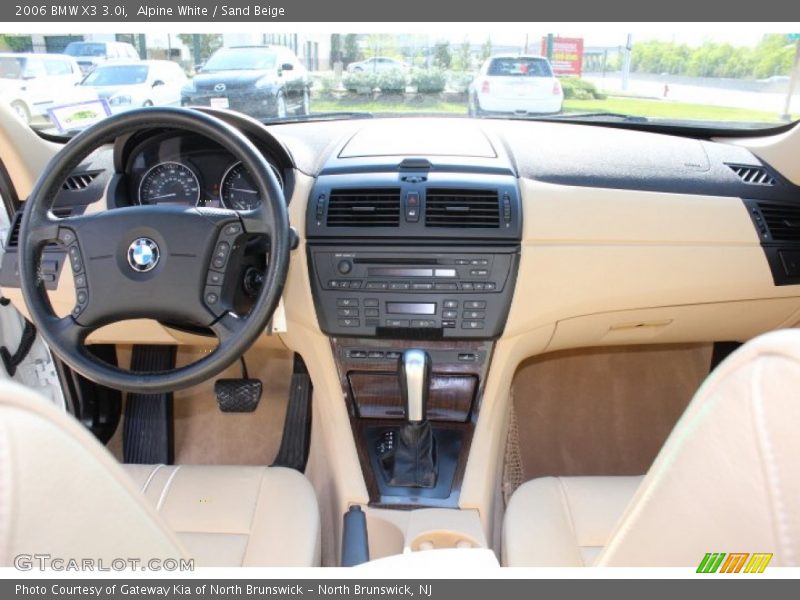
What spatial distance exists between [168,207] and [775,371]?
1.35 metres

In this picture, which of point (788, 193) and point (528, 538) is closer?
point (528, 538)

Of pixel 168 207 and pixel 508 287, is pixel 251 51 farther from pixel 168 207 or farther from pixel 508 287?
pixel 508 287

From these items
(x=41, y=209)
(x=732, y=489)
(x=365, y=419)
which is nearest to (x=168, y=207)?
(x=41, y=209)

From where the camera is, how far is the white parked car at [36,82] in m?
2.00

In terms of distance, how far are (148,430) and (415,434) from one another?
3.85ft

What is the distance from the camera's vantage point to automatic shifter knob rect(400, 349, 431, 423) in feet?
5.74

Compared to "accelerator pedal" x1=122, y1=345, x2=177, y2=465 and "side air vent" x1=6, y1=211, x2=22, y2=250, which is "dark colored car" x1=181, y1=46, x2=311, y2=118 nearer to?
"side air vent" x1=6, y1=211, x2=22, y2=250

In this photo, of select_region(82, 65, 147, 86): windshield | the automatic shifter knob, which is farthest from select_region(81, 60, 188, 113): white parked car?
the automatic shifter knob

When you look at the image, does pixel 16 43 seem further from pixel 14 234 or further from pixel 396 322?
pixel 396 322

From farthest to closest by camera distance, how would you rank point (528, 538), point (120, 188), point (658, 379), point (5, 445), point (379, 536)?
point (658, 379) → point (120, 188) → point (379, 536) → point (528, 538) → point (5, 445)

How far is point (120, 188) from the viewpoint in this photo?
1.88m

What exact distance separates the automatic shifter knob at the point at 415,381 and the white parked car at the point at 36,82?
138 centimetres

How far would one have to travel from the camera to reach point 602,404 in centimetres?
260

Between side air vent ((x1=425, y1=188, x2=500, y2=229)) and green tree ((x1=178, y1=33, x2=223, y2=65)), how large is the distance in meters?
0.78
